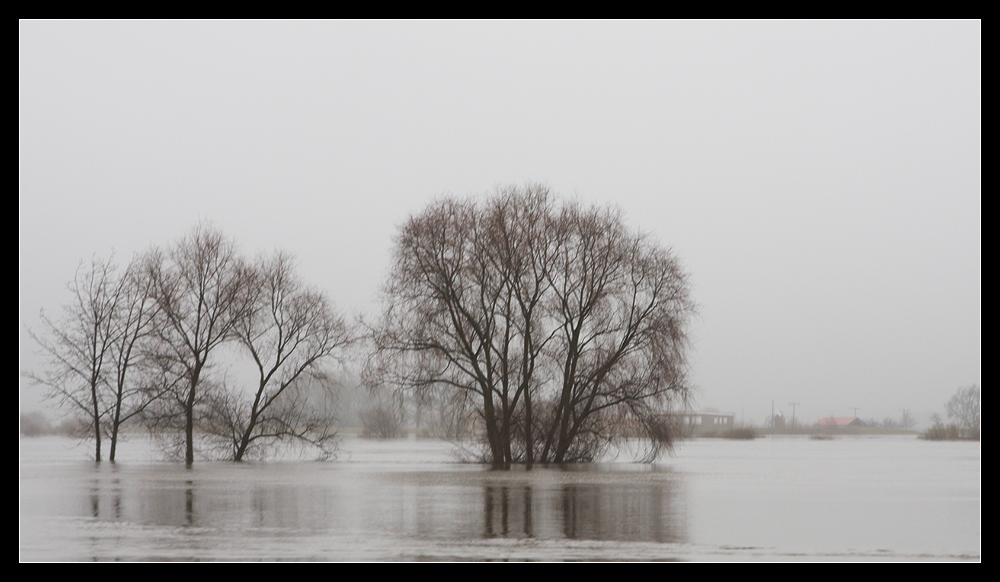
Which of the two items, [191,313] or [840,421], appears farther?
[840,421]

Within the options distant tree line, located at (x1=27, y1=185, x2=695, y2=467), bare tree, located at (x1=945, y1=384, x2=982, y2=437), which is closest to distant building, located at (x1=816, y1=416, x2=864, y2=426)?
bare tree, located at (x1=945, y1=384, x2=982, y2=437)

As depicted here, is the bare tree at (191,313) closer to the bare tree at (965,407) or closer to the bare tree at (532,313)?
the bare tree at (532,313)

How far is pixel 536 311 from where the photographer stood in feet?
110

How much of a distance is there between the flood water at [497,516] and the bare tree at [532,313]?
5601 mm

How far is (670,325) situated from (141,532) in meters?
22.5

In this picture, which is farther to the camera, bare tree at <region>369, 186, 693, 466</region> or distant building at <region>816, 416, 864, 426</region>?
distant building at <region>816, 416, 864, 426</region>

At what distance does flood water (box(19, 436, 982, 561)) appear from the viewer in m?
12.1

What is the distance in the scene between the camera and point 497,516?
51.6 feet

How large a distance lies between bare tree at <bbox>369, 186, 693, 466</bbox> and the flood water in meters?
5.60

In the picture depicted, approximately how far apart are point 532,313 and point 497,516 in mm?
18200

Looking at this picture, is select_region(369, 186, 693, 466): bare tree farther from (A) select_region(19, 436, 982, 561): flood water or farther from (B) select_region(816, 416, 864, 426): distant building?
(B) select_region(816, 416, 864, 426): distant building

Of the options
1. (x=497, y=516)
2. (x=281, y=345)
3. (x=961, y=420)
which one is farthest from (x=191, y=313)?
(x=961, y=420)

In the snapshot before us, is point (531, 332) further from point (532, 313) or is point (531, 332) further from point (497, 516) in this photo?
point (497, 516)
